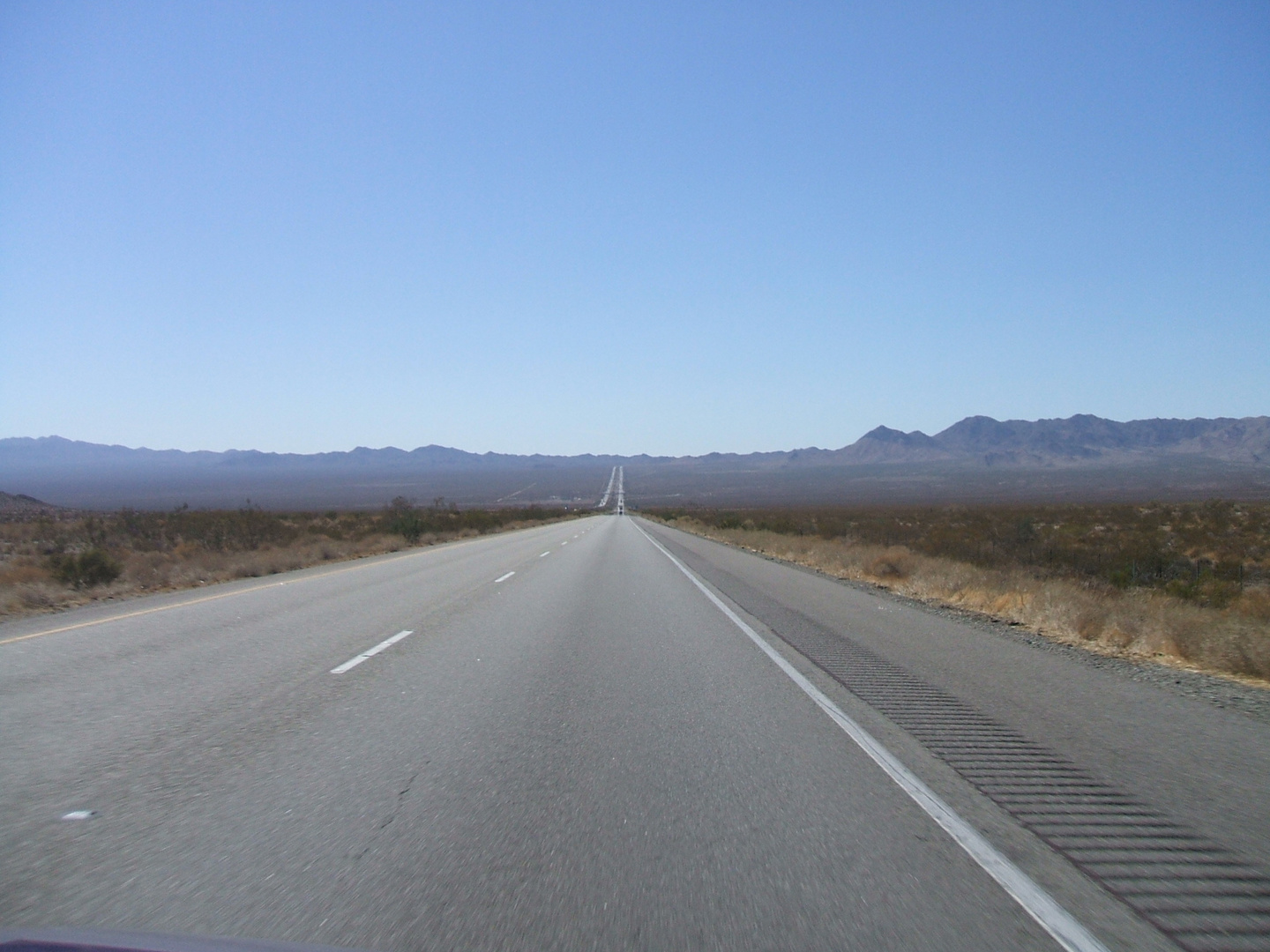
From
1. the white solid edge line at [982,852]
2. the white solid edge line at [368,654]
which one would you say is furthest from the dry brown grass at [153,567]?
the white solid edge line at [982,852]

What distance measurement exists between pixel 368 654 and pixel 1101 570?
811 inches

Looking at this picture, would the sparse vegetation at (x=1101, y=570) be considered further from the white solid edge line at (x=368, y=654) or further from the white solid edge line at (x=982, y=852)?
the white solid edge line at (x=368, y=654)

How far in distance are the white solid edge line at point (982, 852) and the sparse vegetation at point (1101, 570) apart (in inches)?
211

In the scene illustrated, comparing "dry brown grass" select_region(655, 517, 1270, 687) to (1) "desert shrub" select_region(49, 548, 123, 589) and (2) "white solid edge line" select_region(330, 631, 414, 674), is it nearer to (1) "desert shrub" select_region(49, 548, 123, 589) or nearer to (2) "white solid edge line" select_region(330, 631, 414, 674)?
(2) "white solid edge line" select_region(330, 631, 414, 674)

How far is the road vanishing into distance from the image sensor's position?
362cm

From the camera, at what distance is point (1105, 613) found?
40.0ft

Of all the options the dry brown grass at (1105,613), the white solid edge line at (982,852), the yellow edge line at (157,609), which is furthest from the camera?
the yellow edge line at (157,609)

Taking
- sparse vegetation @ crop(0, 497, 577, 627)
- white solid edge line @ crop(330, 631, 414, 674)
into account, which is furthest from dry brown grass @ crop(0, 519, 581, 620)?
white solid edge line @ crop(330, 631, 414, 674)

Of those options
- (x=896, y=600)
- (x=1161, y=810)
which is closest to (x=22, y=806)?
(x=1161, y=810)

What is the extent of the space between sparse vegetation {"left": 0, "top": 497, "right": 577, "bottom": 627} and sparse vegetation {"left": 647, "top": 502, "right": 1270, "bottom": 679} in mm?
14980

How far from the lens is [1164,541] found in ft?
98.6

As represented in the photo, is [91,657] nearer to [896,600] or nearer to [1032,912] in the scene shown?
[1032,912]

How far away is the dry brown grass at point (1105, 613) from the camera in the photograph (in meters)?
9.64

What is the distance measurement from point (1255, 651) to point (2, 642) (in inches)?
551
